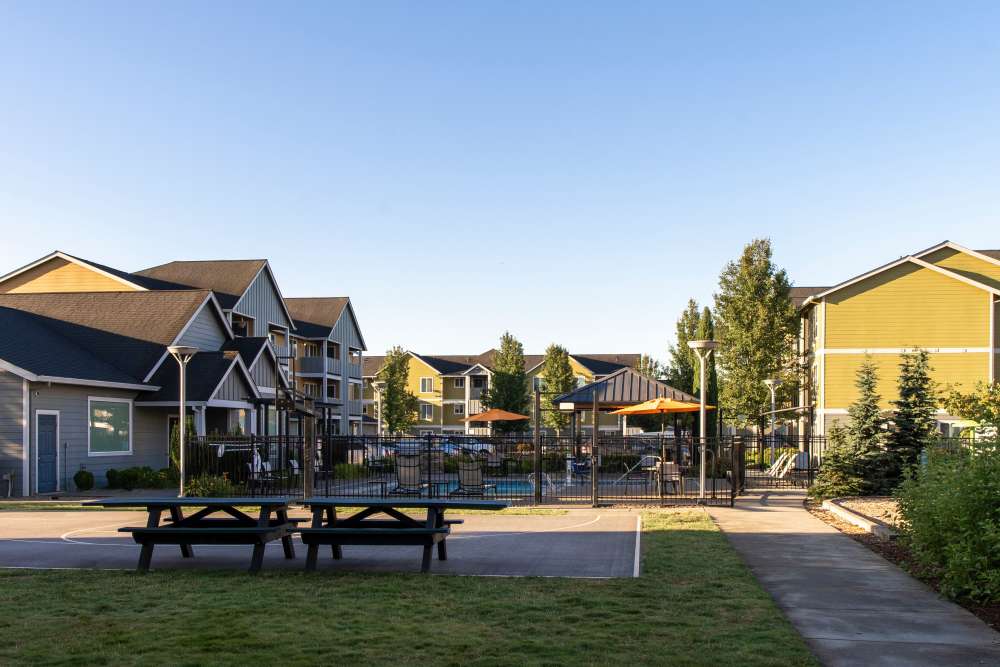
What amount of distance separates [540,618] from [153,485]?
2198 centimetres

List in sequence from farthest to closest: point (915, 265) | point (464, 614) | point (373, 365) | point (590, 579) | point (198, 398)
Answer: point (373, 365) → point (915, 265) → point (198, 398) → point (590, 579) → point (464, 614)

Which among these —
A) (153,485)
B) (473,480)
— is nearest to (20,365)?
(153,485)

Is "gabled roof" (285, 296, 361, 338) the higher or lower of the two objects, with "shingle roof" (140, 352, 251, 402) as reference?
higher

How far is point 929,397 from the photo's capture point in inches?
890

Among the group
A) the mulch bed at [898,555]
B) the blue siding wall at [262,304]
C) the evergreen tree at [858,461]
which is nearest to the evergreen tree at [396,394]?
the blue siding wall at [262,304]

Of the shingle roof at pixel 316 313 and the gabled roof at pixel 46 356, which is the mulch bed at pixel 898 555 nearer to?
the gabled roof at pixel 46 356

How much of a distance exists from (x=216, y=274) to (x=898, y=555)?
3799 cm

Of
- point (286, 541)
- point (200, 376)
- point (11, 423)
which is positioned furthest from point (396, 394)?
point (286, 541)

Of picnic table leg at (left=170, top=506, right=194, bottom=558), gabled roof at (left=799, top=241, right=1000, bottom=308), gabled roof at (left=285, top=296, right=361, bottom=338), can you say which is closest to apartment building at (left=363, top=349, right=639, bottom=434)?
gabled roof at (left=285, top=296, right=361, bottom=338)

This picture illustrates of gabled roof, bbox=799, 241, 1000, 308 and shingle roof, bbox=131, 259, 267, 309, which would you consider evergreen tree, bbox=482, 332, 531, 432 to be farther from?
gabled roof, bbox=799, 241, 1000, 308

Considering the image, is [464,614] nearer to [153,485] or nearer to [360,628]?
[360,628]

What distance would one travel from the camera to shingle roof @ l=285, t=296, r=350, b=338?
57250mm

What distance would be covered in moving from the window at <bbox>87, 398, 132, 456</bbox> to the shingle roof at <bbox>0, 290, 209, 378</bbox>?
1305 mm

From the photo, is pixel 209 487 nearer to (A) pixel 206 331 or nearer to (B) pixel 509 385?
(A) pixel 206 331
